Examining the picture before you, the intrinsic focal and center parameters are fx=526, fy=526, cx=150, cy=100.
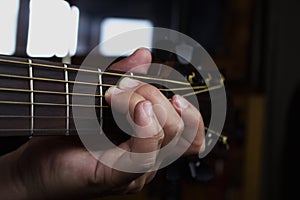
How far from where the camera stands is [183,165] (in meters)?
0.72

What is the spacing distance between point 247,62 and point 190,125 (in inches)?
55.1

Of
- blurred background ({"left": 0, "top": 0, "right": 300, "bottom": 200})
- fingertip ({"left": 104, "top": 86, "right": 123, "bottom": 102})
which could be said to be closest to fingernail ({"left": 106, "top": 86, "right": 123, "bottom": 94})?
fingertip ({"left": 104, "top": 86, "right": 123, "bottom": 102})

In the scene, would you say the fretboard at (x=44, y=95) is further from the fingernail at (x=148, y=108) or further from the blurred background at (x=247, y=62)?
the blurred background at (x=247, y=62)

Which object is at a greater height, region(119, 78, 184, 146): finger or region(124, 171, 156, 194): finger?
region(119, 78, 184, 146): finger

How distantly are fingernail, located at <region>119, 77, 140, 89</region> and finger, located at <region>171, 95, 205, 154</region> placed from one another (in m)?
0.04

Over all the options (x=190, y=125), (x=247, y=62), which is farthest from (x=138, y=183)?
(x=247, y=62)

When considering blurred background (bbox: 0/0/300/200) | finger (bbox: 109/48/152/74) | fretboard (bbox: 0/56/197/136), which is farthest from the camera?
blurred background (bbox: 0/0/300/200)

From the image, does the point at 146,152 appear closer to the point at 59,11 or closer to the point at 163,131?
the point at 163,131

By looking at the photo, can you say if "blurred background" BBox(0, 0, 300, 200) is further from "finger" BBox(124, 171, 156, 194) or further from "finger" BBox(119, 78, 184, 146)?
"finger" BBox(119, 78, 184, 146)

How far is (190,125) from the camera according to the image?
58cm

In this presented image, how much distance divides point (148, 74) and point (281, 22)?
5.22 feet

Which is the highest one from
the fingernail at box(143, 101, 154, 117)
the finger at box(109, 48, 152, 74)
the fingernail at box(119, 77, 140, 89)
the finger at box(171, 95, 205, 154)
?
the finger at box(109, 48, 152, 74)

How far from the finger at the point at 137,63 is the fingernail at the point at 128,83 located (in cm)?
5

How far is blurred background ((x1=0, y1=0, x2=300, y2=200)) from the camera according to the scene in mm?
1784
